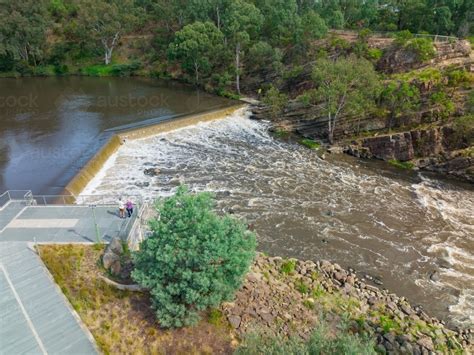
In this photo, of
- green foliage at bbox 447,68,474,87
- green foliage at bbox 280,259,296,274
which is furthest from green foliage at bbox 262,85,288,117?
green foliage at bbox 280,259,296,274

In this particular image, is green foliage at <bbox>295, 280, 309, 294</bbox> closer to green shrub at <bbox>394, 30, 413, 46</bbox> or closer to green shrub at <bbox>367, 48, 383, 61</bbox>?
green shrub at <bbox>367, 48, 383, 61</bbox>

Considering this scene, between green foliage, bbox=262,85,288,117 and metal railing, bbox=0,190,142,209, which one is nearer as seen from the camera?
metal railing, bbox=0,190,142,209

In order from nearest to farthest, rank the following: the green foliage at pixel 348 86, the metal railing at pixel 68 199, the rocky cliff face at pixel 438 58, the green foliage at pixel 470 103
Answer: the metal railing at pixel 68 199, the green foliage at pixel 470 103, the green foliage at pixel 348 86, the rocky cliff face at pixel 438 58

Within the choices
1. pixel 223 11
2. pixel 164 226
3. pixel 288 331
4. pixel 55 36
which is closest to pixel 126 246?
pixel 164 226

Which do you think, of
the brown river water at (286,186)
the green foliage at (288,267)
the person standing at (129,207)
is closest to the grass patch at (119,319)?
the person standing at (129,207)

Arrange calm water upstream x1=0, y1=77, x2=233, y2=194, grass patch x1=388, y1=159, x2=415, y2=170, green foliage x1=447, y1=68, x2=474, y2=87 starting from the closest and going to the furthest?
calm water upstream x1=0, y1=77, x2=233, y2=194 → grass patch x1=388, y1=159, x2=415, y2=170 → green foliage x1=447, y1=68, x2=474, y2=87

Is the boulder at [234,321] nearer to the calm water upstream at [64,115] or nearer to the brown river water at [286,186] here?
the brown river water at [286,186]
